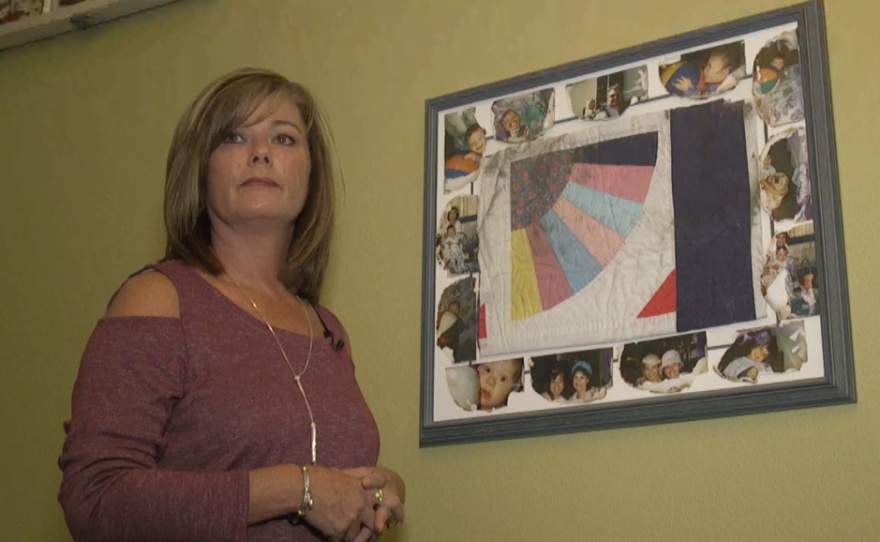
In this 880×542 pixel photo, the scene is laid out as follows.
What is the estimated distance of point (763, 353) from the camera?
5.69 feet

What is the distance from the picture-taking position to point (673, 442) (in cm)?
179

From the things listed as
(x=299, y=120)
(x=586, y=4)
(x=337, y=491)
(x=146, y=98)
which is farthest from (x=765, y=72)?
(x=146, y=98)

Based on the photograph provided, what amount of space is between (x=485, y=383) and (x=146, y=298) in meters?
0.66

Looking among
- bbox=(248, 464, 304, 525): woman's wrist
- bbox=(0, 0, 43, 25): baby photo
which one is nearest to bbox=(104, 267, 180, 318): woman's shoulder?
bbox=(248, 464, 304, 525): woman's wrist

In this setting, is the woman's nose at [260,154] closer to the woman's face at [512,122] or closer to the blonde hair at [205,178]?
the blonde hair at [205,178]

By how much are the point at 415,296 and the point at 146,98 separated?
2.70ft

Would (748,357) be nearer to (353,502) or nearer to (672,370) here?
(672,370)

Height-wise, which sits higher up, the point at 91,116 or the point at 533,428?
the point at 91,116

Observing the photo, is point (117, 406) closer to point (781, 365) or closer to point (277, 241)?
point (277, 241)

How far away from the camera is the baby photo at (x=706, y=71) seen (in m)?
1.88

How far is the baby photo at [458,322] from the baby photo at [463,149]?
0.60 feet

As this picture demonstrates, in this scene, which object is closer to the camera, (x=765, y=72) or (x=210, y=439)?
(x=210, y=439)

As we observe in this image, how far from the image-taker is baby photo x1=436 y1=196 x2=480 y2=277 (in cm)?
205

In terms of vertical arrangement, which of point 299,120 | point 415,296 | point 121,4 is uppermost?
point 121,4
